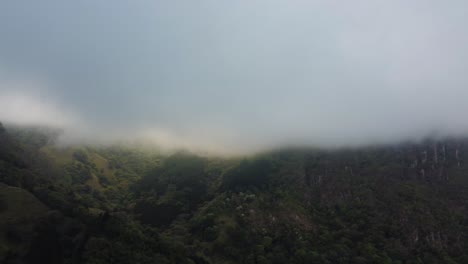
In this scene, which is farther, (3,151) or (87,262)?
(3,151)

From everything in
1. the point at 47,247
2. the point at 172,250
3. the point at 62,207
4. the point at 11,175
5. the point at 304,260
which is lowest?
the point at 304,260

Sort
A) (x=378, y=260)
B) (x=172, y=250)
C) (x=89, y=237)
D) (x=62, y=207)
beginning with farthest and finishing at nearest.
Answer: (x=378, y=260)
(x=172, y=250)
(x=62, y=207)
(x=89, y=237)

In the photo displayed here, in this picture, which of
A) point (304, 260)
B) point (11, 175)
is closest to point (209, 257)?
point (304, 260)

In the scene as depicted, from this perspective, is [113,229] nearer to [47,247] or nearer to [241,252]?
[47,247]

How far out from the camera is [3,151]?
19650 cm

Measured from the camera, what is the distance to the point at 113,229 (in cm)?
15912

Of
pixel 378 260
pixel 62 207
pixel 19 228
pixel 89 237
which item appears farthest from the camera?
pixel 378 260

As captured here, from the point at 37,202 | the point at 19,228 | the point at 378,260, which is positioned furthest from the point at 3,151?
the point at 378,260

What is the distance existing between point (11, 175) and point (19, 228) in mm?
49254

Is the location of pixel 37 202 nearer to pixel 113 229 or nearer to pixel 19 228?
pixel 19 228

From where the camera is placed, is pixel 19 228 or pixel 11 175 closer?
pixel 19 228

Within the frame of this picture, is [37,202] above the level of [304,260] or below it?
above

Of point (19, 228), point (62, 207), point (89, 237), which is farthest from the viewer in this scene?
point (62, 207)

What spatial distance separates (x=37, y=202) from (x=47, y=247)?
2596 cm
